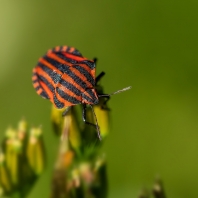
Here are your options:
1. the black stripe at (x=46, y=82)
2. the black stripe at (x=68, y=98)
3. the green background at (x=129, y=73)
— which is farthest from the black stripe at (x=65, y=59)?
the green background at (x=129, y=73)

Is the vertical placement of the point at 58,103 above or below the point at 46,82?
below

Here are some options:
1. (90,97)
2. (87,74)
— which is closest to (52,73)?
(87,74)

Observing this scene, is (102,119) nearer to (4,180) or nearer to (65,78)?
(65,78)

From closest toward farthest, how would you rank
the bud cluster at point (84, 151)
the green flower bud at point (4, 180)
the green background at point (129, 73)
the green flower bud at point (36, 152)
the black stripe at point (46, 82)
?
the bud cluster at point (84, 151), the green flower bud at point (4, 180), the green flower bud at point (36, 152), the black stripe at point (46, 82), the green background at point (129, 73)

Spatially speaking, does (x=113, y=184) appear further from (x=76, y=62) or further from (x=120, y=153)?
(x=76, y=62)

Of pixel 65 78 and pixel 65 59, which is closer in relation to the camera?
pixel 65 78

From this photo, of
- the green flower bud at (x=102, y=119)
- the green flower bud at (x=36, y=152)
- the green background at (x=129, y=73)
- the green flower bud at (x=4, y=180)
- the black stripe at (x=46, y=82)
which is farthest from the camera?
the green background at (x=129, y=73)

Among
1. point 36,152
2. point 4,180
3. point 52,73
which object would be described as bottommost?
point 4,180

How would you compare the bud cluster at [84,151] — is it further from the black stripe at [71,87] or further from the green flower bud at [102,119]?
the black stripe at [71,87]
